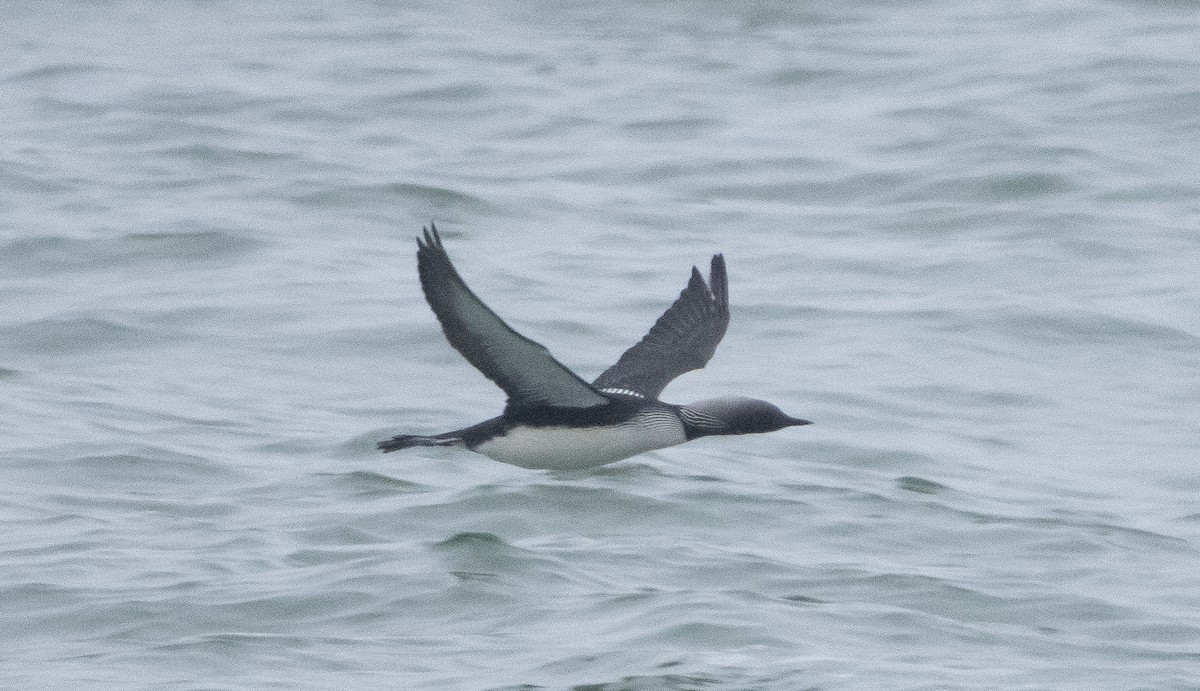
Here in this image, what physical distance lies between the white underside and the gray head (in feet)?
0.70

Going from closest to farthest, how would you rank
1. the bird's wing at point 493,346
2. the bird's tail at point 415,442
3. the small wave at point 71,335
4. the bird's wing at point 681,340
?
the bird's wing at point 493,346
the bird's tail at point 415,442
the bird's wing at point 681,340
the small wave at point 71,335

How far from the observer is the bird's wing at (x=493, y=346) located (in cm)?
753

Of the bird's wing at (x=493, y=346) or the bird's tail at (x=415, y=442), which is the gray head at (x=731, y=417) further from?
the bird's tail at (x=415, y=442)

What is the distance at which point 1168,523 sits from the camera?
34.8 ft

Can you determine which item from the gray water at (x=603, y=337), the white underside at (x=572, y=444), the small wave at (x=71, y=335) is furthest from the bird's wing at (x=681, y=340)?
the small wave at (x=71, y=335)

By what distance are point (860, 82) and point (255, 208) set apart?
5953 millimetres

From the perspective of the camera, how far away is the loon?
7758 millimetres

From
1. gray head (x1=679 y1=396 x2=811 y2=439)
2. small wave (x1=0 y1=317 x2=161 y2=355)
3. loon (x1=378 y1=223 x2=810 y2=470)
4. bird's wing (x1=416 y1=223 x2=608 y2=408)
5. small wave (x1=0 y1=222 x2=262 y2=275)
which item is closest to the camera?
bird's wing (x1=416 y1=223 x2=608 y2=408)

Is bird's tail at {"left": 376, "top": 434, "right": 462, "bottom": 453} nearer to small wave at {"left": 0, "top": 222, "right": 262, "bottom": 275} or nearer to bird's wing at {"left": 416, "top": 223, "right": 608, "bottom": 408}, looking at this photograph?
bird's wing at {"left": 416, "top": 223, "right": 608, "bottom": 408}

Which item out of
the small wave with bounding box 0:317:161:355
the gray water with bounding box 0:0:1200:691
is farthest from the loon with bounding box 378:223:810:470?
the small wave with bounding box 0:317:161:355

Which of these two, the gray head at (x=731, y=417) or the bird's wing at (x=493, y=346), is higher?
the bird's wing at (x=493, y=346)

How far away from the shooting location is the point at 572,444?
8.81 metres

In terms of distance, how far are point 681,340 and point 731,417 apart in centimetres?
106

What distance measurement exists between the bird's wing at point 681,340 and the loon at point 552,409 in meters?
0.02
